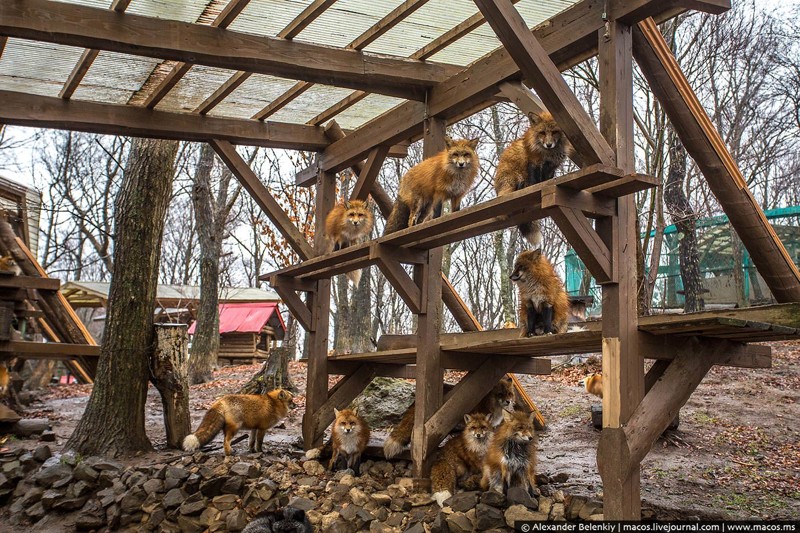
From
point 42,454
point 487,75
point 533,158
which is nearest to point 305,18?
point 487,75

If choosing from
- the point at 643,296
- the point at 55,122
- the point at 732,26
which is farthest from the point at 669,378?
the point at 732,26

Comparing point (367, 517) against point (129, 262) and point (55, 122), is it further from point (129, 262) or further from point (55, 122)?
point (55, 122)

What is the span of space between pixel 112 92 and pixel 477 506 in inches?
228

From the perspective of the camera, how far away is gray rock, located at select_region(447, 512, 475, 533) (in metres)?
5.19

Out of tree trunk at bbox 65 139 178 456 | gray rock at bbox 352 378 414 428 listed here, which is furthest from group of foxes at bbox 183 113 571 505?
gray rock at bbox 352 378 414 428

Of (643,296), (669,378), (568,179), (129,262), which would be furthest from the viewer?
(643,296)

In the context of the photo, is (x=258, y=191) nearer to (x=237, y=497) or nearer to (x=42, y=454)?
(x=237, y=497)

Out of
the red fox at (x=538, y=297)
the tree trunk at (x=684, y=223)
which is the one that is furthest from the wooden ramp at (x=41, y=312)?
the tree trunk at (x=684, y=223)

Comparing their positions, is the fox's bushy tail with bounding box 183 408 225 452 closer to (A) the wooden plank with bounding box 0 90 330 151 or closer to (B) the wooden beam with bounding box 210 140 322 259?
(B) the wooden beam with bounding box 210 140 322 259

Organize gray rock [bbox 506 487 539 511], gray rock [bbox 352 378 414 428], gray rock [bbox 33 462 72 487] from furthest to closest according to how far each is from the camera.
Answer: gray rock [bbox 352 378 414 428], gray rock [bbox 33 462 72 487], gray rock [bbox 506 487 539 511]

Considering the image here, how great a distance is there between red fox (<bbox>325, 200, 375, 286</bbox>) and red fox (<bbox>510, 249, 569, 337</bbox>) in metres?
2.54

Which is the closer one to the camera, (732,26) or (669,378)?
(669,378)

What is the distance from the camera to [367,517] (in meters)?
5.68

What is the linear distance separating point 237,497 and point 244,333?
62.7ft
